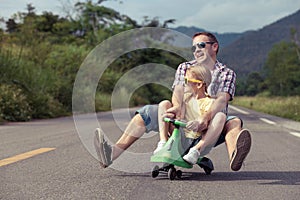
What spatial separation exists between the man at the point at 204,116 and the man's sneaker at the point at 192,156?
0.20 m

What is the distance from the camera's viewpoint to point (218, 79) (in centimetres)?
517

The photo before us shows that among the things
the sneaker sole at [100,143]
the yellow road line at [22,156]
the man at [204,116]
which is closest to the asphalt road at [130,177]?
the yellow road line at [22,156]

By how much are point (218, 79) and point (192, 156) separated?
2.61ft

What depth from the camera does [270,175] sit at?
5168 millimetres

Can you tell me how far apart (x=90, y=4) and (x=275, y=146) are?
4222 cm

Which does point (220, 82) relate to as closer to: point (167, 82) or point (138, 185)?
point (167, 82)

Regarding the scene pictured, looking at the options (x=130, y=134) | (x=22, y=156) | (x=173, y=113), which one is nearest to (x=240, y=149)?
(x=173, y=113)

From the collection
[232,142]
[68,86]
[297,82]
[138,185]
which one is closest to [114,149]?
[138,185]

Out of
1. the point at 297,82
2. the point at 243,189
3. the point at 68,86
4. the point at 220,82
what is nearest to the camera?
the point at 243,189

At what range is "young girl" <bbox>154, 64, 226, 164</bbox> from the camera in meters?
4.88

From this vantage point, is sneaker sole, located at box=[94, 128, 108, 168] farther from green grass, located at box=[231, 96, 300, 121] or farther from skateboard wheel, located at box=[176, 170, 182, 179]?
green grass, located at box=[231, 96, 300, 121]

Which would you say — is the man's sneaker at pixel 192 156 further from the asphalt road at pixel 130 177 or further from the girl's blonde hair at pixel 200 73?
the girl's blonde hair at pixel 200 73

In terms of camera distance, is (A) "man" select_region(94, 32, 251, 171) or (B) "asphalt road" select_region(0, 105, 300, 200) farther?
(A) "man" select_region(94, 32, 251, 171)

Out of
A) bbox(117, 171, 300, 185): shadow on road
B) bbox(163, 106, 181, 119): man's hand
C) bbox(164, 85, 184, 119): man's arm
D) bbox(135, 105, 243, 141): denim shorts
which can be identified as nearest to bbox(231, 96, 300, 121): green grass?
bbox(117, 171, 300, 185): shadow on road
